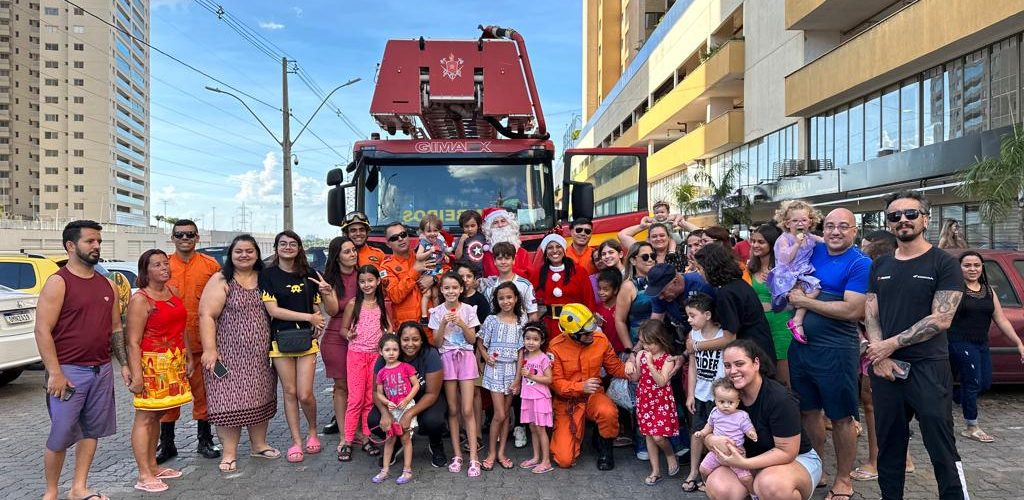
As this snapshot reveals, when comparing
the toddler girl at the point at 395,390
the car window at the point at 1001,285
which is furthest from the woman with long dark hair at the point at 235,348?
the car window at the point at 1001,285

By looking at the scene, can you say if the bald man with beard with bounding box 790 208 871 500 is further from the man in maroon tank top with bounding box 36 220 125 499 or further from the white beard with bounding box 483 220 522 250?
the man in maroon tank top with bounding box 36 220 125 499

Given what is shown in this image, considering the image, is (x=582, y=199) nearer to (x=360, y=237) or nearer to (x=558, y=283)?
(x=558, y=283)

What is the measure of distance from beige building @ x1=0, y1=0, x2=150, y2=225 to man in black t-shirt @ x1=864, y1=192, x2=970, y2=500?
Result: 10166 centimetres

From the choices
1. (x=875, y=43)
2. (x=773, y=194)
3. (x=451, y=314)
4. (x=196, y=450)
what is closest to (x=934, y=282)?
(x=451, y=314)

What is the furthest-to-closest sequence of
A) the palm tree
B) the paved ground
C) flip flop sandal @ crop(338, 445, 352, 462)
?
the palm tree
flip flop sandal @ crop(338, 445, 352, 462)
the paved ground

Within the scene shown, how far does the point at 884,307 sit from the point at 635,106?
44466mm

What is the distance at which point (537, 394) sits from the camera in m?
4.88

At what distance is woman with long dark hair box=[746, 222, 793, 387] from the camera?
4574 mm

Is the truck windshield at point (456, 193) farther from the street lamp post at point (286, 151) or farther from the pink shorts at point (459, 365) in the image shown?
the street lamp post at point (286, 151)

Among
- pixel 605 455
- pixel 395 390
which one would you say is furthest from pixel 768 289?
pixel 395 390

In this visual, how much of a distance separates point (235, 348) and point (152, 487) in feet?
3.60

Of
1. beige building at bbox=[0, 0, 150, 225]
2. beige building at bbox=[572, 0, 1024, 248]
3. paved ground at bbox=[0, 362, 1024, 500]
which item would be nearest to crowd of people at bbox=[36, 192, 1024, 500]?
paved ground at bbox=[0, 362, 1024, 500]

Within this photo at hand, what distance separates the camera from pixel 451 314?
4.91 meters

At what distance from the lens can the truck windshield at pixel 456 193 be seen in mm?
7125
